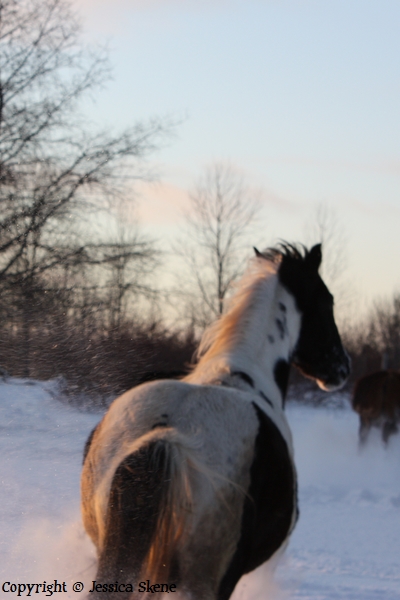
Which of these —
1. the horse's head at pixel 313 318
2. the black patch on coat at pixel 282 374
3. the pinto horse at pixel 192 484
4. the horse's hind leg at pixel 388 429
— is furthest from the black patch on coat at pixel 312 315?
the horse's hind leg at pixel 388 429

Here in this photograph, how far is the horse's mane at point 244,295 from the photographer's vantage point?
3.94 m

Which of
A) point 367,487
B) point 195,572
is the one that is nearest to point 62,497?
point 195,572

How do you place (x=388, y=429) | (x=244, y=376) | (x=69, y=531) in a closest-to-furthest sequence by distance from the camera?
(x=244, y=376) → (x=69, y=531) → (x=388, y=429)

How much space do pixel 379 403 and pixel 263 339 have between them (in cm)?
1074

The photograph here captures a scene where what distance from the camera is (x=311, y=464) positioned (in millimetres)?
11422

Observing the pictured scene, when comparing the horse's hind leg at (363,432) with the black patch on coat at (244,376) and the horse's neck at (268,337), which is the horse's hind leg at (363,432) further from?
the black patch on coat at (244,376)

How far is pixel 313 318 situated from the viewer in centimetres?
495

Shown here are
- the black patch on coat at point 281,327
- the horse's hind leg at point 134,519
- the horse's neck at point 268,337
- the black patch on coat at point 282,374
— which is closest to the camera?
the horse's hind leg at point 134,519

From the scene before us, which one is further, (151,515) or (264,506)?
(264,506)

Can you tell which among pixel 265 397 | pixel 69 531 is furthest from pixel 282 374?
pixel 69 531

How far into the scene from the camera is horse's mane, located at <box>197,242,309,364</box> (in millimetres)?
3938

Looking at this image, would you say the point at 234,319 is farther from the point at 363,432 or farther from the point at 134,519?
the point at 363,432

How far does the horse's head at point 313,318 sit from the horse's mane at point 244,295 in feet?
0.10

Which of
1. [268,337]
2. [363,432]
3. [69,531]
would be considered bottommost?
[363,432]
